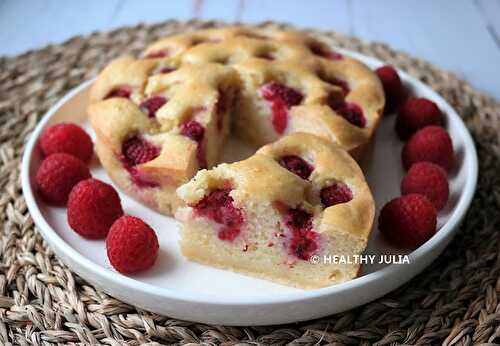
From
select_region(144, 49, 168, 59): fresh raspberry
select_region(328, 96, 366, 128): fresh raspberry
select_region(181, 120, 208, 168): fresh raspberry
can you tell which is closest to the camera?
select_region(181, 120, 208, 168): fresh raspberry

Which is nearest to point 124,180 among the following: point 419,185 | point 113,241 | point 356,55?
point 113,241

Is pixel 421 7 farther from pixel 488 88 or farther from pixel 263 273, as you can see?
pixel 263 273

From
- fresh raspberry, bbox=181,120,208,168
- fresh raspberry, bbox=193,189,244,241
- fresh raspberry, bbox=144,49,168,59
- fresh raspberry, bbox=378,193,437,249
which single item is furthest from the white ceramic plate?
fresh raspberry, bbox=144,49,168,59

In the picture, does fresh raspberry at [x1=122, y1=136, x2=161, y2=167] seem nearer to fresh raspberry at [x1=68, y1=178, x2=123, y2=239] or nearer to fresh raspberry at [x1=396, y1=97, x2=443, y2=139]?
fresh raspberry at [x1=68, y1=178, x2=123, y2=239]

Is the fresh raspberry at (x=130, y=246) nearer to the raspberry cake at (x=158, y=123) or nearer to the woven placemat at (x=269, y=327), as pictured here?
the woven placemat at (x=269, y=327)

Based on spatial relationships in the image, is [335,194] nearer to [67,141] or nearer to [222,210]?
[222,210]

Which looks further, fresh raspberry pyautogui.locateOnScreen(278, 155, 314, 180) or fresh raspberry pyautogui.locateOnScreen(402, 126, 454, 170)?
fresh raspberry pyautogui.locateOnScreen(402, 126, 454, 170)
